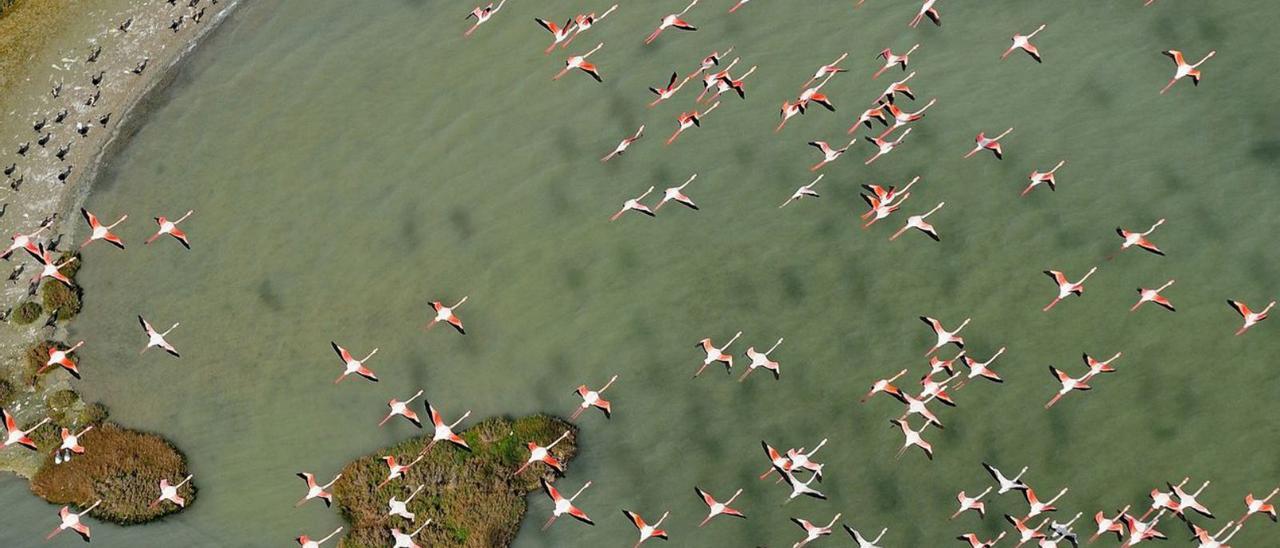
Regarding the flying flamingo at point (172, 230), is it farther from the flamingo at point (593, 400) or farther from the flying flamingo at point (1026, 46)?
the flying flamingo at point (1026, 46)

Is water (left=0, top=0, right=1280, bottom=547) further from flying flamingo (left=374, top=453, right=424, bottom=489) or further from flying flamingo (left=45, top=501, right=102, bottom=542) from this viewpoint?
flying flamingo (left=374, top=453, right=424, bottom=489)

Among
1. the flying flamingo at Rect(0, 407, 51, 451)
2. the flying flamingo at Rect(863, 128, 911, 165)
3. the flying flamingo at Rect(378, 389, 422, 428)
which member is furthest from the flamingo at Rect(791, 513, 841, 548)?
the flying flamingo at Rect(0, 407, 51, 451)

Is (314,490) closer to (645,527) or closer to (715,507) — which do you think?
(645,527)

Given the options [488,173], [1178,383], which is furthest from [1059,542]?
[488,173]

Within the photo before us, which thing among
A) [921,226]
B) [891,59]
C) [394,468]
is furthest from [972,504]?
[394,468]

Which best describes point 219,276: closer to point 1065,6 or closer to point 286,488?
point 286,488

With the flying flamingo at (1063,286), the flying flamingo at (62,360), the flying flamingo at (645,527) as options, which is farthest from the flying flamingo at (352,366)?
the flying flamingo at (1063,286)
